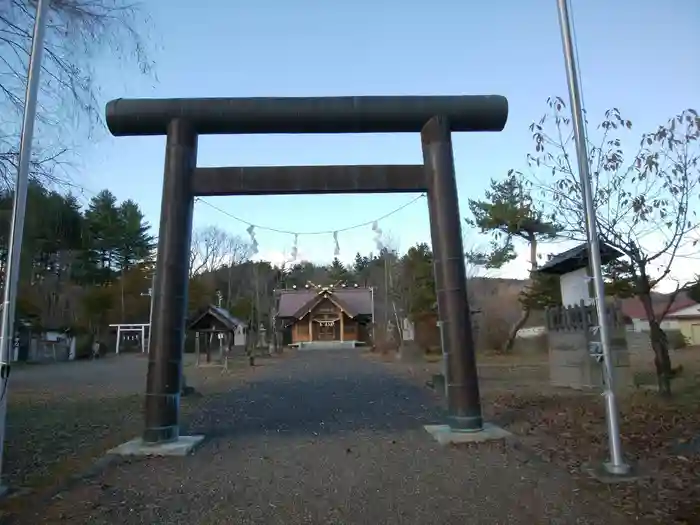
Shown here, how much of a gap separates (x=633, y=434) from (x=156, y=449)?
21.0ft

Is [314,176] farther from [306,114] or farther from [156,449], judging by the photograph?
[156,449]

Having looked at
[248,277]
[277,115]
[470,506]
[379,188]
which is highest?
[248,277]

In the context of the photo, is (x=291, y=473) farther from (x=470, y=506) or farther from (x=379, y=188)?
(x=379, y=188)

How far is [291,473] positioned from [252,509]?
132cm

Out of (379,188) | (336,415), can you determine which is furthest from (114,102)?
(336,415)

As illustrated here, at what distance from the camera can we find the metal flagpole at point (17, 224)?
6.11m

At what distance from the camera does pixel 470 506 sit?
5.11m

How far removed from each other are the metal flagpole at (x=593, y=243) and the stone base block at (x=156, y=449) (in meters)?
5.03

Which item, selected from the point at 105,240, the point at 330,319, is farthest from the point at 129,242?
the point at 330,319

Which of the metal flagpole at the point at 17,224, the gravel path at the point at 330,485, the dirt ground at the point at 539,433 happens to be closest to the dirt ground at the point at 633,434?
the dirt ground at the point at 539,433

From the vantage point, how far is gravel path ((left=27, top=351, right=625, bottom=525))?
16.2 ft

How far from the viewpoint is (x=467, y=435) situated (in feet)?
26.3

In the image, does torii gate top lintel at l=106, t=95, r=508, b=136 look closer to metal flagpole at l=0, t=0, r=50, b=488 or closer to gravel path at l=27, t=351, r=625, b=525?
metal flagpole at l=0, t=0, r=50, b=488

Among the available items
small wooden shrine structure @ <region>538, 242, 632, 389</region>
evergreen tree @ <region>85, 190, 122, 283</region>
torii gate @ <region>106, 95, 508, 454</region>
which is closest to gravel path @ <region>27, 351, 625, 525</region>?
torii gate @ <region>106, 95, 508, 454</region>
